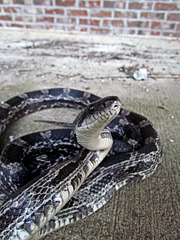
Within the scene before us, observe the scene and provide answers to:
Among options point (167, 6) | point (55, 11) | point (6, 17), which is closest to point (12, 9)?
point (6, 17)

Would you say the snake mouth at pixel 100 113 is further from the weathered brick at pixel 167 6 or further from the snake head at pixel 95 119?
the weathered brick at pixel 167 6

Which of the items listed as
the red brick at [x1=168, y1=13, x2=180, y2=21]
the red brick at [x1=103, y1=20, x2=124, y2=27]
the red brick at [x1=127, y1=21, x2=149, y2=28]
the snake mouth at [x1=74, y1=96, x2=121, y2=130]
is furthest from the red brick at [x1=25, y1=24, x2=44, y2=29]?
the snake mouth at [x1=74, y1=96, x2=121, y2=130]

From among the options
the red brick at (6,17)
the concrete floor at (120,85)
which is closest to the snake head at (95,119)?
the concrete floor at (120,85)

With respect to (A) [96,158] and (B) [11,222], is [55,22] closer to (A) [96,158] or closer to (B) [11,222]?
(A) [96,158]

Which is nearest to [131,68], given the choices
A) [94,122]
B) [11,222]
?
[94,122]

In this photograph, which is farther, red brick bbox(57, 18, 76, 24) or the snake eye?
red brick bbox(57, 18, 76, 24)

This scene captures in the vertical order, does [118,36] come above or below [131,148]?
above

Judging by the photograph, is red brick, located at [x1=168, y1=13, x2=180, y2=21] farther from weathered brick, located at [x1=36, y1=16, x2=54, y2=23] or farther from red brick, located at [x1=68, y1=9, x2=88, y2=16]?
weathered brick, located at [x1=36, y1=16, x2=54, y2=23]
